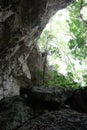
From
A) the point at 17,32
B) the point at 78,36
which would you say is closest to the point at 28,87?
the point at 17,32

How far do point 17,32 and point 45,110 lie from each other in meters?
5.56

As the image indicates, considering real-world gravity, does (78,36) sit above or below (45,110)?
above

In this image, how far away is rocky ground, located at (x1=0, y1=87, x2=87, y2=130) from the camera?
7340 mm

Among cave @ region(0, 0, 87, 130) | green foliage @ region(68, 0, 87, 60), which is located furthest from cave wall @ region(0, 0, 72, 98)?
green foliage @ region(68, 0, 87, 60)

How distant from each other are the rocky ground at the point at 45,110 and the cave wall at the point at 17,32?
13.0ft

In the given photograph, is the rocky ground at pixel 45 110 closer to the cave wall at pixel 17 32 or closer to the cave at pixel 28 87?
the cave at pixel 28 87

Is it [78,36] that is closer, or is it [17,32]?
[17,32]

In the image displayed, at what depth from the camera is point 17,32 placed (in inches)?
516

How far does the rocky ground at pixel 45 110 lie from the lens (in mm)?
7340

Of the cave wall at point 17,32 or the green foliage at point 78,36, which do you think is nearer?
the cave wall at point 17,32

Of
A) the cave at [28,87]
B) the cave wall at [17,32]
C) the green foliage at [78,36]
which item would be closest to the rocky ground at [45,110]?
the cave at [28,87]

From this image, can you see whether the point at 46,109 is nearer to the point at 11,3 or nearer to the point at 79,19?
the point at 11,3

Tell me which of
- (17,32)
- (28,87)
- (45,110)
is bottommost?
(45,110)

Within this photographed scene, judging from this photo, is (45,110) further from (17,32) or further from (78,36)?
(78,36)
